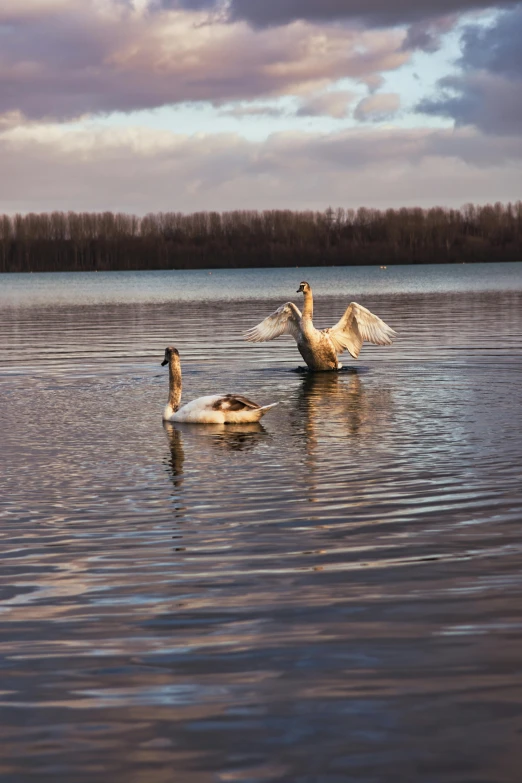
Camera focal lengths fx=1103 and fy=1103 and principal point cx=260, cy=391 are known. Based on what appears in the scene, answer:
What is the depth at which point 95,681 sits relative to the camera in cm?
695

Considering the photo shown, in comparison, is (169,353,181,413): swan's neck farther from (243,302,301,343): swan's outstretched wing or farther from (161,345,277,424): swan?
(243,302,301,343): swan's outstretched wing

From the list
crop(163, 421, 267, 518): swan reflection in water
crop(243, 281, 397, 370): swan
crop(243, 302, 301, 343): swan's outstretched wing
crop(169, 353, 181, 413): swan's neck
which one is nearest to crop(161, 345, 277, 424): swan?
crop(163, 421, 267, 518): swan reflection in water

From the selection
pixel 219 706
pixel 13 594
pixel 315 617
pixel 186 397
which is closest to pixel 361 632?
pixel 315 617

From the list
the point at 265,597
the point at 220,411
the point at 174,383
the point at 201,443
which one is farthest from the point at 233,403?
the point at 265,597

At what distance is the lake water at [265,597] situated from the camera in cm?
597

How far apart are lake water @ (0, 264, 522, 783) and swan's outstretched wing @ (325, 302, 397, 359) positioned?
9288mm

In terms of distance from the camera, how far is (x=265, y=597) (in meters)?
8.73

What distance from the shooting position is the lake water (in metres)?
5.97

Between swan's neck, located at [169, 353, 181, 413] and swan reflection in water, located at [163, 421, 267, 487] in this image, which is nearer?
swan reflection in water, located at [163, 421, 267, 487]

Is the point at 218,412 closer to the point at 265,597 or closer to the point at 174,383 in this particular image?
the point at 174,383

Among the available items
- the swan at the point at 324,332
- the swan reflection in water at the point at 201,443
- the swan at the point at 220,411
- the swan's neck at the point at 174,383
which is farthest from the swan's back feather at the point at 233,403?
the swan at the point at 324,332

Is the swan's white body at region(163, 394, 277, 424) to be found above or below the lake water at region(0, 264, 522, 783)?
above

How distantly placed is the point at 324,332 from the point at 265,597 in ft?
70.3

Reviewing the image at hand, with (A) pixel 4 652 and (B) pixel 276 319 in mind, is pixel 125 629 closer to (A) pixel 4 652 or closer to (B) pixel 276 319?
(A) pixel 4 652
